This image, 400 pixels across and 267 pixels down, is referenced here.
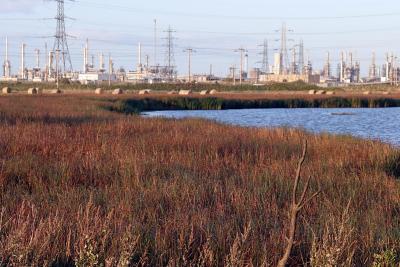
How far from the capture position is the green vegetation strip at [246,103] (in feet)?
157

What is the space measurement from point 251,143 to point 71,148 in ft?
14.3

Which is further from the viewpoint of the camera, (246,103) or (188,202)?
(246,103)

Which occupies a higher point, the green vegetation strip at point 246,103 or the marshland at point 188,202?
the green vegetation strip at point 246,103

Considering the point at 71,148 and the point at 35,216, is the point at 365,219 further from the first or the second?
the point at 71,148

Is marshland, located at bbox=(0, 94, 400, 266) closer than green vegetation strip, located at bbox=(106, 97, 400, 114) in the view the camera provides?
Yes

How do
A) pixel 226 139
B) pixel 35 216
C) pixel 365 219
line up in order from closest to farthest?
pixel 35 216 < pixel 365 219 < pixel 226 139

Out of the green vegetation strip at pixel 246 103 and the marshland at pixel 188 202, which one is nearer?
the marshland at pixel 188 202

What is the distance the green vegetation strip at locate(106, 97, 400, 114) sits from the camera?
47969 mm

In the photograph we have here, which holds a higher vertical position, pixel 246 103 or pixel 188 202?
pixel 246 103

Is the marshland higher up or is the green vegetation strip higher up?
the green vegetation strip

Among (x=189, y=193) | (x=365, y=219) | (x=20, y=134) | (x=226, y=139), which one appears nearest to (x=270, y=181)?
(x=189, y=193)

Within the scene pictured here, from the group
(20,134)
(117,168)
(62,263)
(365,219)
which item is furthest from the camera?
(20,134)

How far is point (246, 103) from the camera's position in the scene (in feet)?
169

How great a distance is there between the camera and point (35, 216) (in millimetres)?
5574
